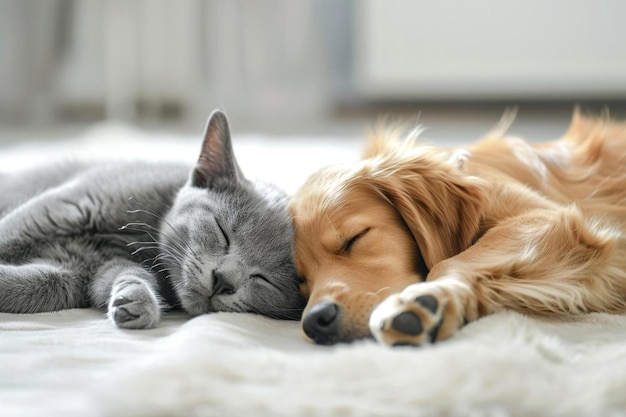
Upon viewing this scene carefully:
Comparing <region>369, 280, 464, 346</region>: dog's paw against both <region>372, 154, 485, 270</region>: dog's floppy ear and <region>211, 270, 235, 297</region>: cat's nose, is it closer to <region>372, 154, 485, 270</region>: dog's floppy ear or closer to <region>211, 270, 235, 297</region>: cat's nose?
<region>372, 154, 485, 270</region>: dog's floppy ear

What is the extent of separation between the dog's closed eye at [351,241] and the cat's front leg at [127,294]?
41 centimetres

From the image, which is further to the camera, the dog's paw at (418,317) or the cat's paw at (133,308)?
the cat's paw at (133,308)

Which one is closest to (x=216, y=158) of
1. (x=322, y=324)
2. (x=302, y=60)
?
(x=322, y=324)

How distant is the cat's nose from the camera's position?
5.19 ft

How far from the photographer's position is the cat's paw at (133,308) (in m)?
1.43

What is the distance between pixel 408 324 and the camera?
1.19 meters

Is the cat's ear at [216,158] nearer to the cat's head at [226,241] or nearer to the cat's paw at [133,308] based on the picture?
the cat's head at [226,241]

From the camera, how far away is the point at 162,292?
1.73 metres

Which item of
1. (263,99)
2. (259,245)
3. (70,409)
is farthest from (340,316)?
(263,99)

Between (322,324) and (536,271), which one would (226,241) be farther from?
(536,271)

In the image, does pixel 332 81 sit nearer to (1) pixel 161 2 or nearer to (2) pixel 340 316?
(1) pixel 161 2

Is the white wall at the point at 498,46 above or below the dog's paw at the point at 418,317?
above

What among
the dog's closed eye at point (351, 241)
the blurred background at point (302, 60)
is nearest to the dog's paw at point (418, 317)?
the dog's closed eye at point (351, 241)

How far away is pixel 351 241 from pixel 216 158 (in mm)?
503
